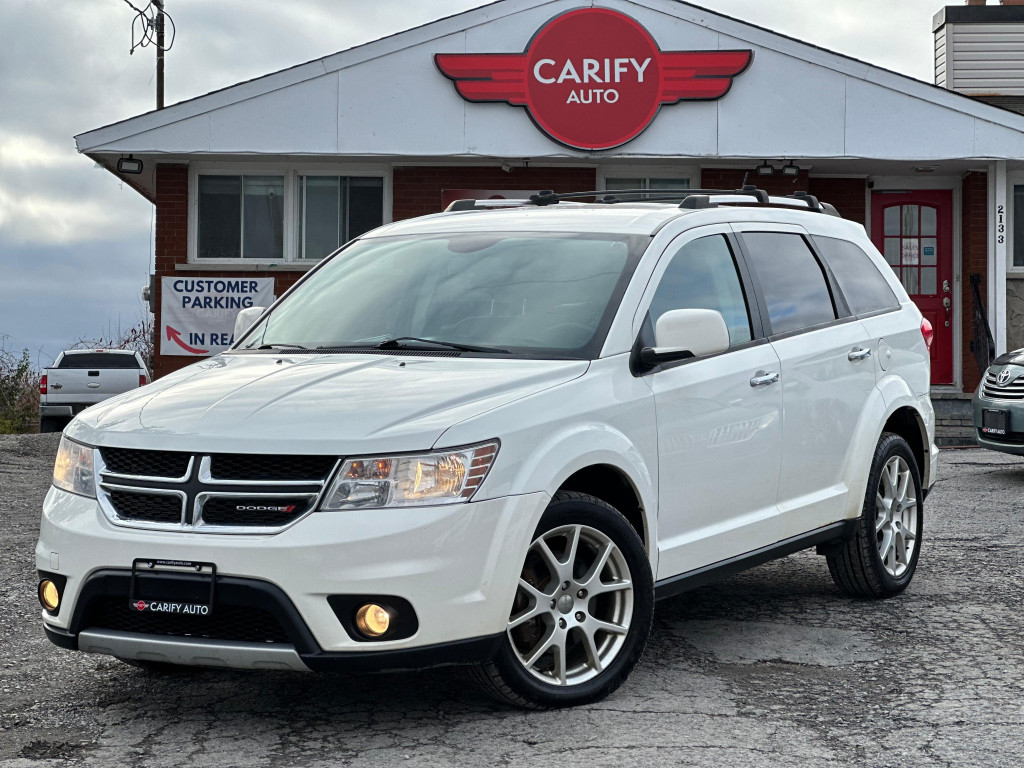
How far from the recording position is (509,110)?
16.2 metres

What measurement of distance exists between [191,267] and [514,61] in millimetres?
4684

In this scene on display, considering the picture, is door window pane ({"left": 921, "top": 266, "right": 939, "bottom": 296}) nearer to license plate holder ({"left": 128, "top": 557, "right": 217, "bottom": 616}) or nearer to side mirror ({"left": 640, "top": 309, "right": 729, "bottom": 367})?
side mirror ({"left": 640, "top": 309, "right": 729, "bottom": 367})

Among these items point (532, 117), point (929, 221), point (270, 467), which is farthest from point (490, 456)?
point (929, 221)

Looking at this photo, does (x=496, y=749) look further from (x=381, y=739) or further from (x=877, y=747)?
(x=877, y=747)

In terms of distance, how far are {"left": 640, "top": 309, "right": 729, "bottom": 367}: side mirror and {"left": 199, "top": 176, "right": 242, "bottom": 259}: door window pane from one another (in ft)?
41.9

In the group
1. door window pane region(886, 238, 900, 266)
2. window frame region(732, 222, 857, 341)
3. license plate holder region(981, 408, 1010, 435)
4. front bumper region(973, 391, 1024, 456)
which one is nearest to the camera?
window frame region(732, 222, 857, 341)

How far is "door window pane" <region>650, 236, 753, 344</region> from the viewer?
5297 millimetres


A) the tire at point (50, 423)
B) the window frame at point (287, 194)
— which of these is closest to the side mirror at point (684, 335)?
the window frame at point (287, 194)

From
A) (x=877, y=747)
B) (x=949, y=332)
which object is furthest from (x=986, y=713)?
(x=949, y=332)

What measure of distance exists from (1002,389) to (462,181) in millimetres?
7750

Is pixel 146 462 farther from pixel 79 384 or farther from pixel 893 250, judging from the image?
pixel 79 384

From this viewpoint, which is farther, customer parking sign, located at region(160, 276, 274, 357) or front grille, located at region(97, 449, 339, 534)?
customer parking sign, located at region(160, 276, 274, 357)

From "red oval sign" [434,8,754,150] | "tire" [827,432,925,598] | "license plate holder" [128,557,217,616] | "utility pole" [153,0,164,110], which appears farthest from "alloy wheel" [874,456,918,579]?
"utility pole" [153,0,164,110]

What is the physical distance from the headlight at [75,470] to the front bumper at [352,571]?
0.17m
